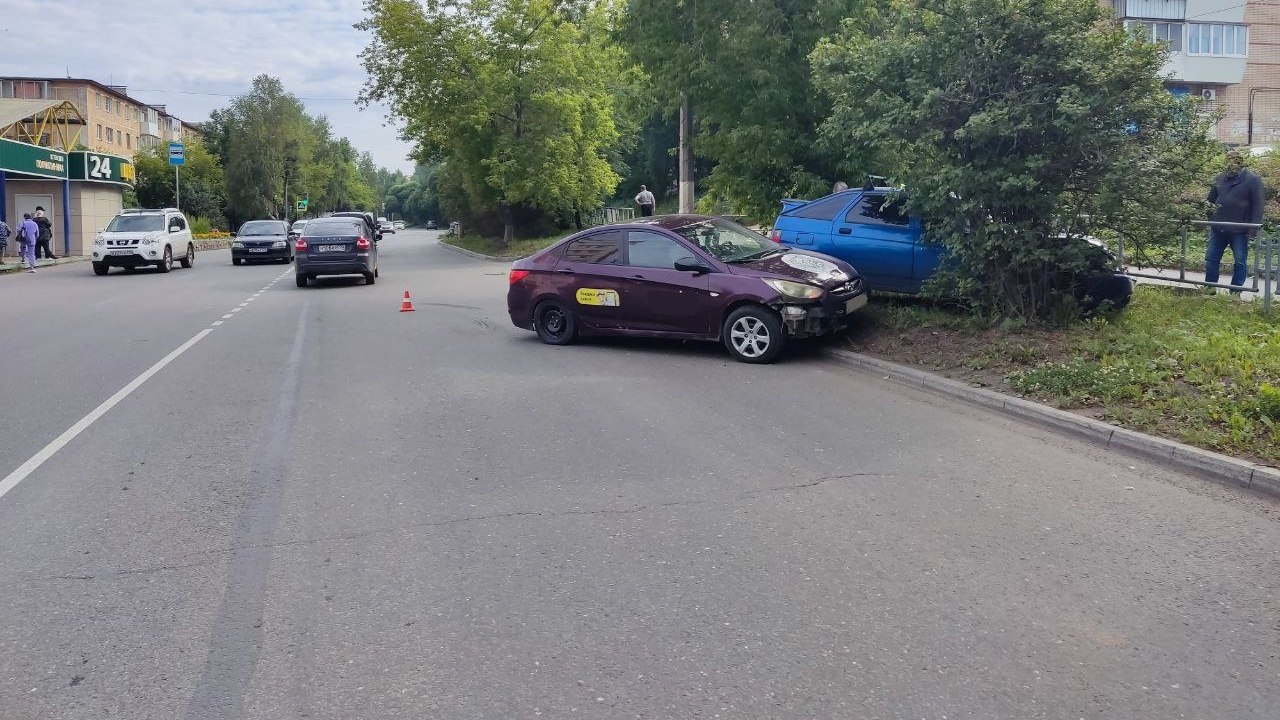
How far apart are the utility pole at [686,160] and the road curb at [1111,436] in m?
10.5

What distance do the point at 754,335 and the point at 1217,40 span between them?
52.0 meters

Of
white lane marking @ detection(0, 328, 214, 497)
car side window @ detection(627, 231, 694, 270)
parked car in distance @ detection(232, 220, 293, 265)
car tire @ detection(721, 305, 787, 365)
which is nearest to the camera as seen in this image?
white lane marking @ detection(0, 328, 214, 497)

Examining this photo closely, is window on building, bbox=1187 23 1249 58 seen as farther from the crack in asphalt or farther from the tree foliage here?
the crack in asphalt

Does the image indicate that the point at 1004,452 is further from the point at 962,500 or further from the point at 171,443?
the point at 171,443

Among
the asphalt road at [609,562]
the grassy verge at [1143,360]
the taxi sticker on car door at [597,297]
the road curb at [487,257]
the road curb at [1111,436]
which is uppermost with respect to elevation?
the road curb at [487,257]

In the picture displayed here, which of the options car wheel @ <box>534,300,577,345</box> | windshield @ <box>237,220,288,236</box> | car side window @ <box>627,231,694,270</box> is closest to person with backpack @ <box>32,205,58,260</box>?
windshield @ <box>237,220,288,236</box>

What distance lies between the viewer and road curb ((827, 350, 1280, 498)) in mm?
6430

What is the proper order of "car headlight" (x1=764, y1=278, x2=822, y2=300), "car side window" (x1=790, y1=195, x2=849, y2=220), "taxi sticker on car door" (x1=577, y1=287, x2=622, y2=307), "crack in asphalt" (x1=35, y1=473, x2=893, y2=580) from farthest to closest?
"car side window" (x1=790, y1=195, x2=849, y2=220)
"taxi sticker on car door" (x1=577, y1=287, x2=622, y2=307)
"car headlight" (x1=764, y1=278, x2=822, y2=300)
"crack in asphalt" (x1=35, y1=473, x2=893, y2=580)

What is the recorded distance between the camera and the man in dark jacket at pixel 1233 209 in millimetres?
11617

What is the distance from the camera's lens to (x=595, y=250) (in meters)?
12.4

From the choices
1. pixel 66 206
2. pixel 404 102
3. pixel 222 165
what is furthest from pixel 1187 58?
pixel 222 165

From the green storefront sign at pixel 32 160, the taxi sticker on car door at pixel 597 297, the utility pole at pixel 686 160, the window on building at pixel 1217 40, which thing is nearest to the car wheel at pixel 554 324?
the taxi sticker on car door at pixel 597 297

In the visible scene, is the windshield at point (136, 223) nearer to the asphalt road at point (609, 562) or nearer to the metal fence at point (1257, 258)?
the asphalt road at point (609, 562)

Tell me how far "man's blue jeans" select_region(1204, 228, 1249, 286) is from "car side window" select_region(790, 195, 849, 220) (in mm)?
4204
